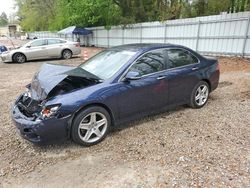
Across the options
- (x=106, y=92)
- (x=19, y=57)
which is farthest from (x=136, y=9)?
(x=106, y=92)

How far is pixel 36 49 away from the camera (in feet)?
47.3

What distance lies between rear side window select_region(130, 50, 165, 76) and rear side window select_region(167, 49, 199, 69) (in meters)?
0.22

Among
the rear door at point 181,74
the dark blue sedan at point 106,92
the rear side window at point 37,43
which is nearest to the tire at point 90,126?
the dark blue sedan at point 106,92

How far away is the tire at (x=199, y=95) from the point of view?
516 cm

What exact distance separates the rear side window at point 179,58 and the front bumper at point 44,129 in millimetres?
2324

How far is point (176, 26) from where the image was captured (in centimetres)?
1435

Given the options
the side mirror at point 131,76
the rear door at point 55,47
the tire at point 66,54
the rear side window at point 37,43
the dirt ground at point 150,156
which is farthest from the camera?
the tire at point 66,54

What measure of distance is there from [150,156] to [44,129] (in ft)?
5.01

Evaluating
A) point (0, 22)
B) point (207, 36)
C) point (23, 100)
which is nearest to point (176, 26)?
point (207, 36)

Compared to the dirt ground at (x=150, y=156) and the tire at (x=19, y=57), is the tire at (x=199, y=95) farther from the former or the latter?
the tire at (x=19, y=57)

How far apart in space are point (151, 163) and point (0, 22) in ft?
503

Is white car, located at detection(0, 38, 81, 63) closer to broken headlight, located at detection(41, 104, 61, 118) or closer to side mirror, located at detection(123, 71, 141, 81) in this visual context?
side mirror, located at detection(123, 71, 141, 81)

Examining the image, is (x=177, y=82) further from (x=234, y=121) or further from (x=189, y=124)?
(x=234, y=121)

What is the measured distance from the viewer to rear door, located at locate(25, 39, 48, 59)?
1436cm
